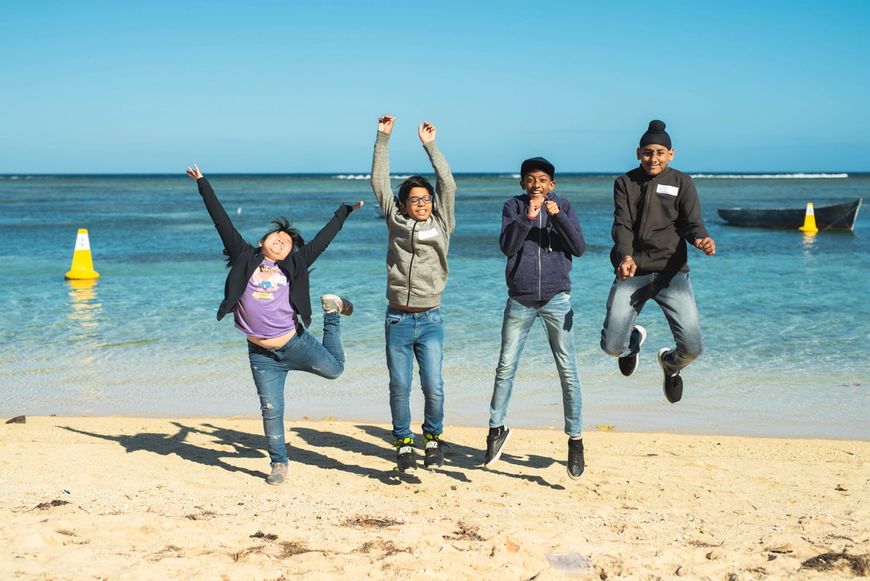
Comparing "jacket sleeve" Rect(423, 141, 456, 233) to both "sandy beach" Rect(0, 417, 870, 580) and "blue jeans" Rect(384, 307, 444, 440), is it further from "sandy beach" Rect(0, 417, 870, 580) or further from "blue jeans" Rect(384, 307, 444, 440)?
"sandy beach" Rect(0, 417, 870, 580)

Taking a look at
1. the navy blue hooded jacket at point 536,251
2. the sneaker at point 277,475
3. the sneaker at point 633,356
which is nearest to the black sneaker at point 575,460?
the navy blue hooded jacket at point 536,251

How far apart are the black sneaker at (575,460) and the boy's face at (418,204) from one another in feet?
5.98

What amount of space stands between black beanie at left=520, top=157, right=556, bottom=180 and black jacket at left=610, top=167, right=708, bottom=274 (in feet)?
1.74

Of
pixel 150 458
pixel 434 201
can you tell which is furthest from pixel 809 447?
pixel 150 458

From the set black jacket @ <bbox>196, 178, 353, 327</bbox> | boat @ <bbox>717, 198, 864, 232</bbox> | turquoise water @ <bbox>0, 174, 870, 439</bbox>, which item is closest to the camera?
black jacket @ <bbox>196, 178, 353, 327</bbox>

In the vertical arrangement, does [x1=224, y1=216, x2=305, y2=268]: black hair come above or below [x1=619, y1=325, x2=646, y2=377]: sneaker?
above

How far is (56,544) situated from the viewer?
463 centimetres

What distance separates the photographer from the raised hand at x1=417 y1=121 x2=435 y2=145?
6.23 metres

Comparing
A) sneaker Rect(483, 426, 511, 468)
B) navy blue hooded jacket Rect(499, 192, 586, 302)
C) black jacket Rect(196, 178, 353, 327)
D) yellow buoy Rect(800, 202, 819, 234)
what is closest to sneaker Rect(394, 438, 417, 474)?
sneaker Rect(483, 426, 511, 468)

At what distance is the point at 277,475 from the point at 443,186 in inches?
87.7

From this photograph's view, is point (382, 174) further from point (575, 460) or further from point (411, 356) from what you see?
point (575, 460)

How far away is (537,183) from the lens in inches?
229

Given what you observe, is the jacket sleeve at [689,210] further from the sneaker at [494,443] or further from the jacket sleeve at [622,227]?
the sneaker at [494,443]

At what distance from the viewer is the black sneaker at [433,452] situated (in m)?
6.27
